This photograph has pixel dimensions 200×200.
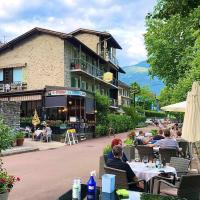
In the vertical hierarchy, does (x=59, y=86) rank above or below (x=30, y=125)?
above

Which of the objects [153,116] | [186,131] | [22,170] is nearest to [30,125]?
[22,170]

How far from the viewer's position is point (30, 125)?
A: 34.2 metres

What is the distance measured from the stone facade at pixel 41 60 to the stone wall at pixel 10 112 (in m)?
12.6

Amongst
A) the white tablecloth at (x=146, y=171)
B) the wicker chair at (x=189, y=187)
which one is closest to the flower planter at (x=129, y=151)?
the white tablecloth at (x=146, y=171)

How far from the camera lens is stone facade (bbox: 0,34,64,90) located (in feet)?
130

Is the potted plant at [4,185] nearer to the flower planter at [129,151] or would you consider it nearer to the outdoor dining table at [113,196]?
the outdoor dining table at [113,196]

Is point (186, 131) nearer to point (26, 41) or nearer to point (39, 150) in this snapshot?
point (39, 150)

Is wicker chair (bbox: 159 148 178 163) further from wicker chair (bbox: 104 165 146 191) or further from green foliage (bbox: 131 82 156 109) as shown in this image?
green foliage (bbox: 131 82 156 109)

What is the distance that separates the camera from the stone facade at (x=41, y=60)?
39719 mm

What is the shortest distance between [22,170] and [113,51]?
48127 mm

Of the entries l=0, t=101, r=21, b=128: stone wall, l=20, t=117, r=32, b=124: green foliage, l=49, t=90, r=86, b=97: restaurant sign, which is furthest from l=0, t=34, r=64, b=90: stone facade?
l=0, t=101, r=21, b=128: stone wall

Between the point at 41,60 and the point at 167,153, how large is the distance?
29.5 meters

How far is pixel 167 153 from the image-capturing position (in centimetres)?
1261

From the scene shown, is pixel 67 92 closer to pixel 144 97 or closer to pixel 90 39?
pixel 90 39
